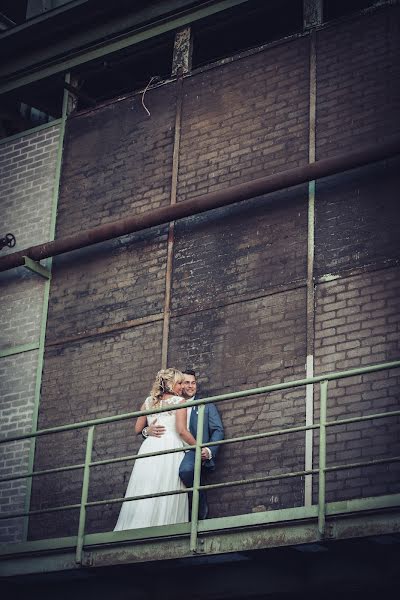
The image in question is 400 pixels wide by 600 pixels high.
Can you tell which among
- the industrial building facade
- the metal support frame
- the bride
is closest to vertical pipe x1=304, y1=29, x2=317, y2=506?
the industrial building facade

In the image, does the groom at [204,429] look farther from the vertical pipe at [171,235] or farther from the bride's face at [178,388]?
the vertical pipe at [171,235]

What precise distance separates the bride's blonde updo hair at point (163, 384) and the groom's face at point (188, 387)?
13 centimetres

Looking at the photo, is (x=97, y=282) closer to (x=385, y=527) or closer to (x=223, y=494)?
(x=223, y=494)

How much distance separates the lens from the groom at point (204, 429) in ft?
36.5

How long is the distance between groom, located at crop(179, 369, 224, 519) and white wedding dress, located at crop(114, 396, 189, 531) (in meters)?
0.15

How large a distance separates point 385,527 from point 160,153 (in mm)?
6053

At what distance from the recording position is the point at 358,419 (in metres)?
9.48

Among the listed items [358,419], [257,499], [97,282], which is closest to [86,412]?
[97,282]

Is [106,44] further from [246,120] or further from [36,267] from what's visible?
[36,267]

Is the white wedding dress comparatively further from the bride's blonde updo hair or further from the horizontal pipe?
the horizontal pipe

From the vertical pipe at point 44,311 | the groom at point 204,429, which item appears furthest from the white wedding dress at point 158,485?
the vertical pipe at point 44,311

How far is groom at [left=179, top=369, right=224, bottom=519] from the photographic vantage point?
36.5 ft

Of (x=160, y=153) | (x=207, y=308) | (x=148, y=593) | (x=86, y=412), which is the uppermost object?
(x=160, y=153)

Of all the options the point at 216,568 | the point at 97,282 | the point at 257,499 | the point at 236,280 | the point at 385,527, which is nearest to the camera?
the point at 385,527
